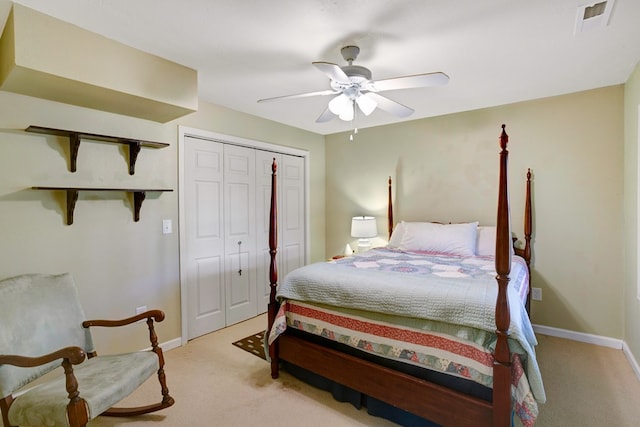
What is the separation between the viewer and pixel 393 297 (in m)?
1.87

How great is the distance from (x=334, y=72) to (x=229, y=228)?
A: 2.20m

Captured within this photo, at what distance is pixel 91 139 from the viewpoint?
94.3 inches

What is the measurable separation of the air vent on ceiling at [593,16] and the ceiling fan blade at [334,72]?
1246 millimetres

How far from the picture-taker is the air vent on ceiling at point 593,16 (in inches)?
66.2

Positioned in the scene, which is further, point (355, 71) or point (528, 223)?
point (528, 223)

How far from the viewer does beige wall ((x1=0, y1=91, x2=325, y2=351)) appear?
210 centimetres

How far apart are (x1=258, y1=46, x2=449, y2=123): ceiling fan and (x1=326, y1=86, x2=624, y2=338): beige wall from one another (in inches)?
58.6

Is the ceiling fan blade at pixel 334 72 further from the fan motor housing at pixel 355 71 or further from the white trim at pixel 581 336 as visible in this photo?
the white trim at pixel 581 336

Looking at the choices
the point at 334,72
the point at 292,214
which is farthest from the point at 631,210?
the point at 292,214

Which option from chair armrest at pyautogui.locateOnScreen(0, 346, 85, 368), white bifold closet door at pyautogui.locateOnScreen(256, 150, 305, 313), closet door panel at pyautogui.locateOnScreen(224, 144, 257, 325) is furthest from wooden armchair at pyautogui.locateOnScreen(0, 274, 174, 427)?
white bifold closet door at pyautogui.locateOnScreen(256, 150, 305, 313)

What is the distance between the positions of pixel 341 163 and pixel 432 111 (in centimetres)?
145

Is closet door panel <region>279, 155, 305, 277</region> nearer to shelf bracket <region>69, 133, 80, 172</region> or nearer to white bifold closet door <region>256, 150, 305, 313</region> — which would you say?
white bifold closet door <region>256, 150, 305, 313</region>

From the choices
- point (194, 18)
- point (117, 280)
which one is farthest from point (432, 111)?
point (117, 280)

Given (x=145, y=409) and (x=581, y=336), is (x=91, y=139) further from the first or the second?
(x=581, y=336)
